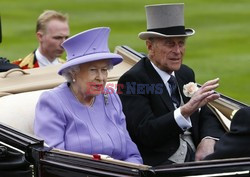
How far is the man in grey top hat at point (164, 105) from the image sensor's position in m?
6.13

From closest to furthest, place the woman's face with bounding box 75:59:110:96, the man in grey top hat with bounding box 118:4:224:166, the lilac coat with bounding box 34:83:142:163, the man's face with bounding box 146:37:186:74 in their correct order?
the lilac coat with bounding box 34:83:142:163 → the woman's face with bounding box 75:59:110:96 → the man in grey top hat with bounding box 118:4:224:166 → the man's face with bounding box 146:37:186:74

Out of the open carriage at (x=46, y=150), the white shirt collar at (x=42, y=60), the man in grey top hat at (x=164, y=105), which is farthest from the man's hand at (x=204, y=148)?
the white shirt collar at (x=42, y=60)

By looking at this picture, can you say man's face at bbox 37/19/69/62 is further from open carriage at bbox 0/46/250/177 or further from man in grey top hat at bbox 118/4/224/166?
man in grey top hat at bbox 118/4/224/166

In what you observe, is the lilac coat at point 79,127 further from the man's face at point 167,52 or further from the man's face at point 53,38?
the man's face at point 53,38

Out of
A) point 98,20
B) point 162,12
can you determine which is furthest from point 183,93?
point 98,20

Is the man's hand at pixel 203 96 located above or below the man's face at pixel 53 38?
below

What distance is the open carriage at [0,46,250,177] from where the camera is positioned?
492 cm

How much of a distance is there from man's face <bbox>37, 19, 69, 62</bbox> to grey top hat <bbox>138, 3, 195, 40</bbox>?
1.96 metres

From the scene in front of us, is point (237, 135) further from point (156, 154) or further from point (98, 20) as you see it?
point (98, 20)

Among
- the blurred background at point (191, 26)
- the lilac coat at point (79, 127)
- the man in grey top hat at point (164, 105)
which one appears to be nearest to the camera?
the lilac coat at point (79, 127)

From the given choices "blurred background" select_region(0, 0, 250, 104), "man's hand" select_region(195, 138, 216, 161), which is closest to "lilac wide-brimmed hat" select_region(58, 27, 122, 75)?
"man's hand" select_region(195, 138, 216, 161)

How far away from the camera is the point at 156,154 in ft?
20.5

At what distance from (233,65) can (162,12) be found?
20.4 ft

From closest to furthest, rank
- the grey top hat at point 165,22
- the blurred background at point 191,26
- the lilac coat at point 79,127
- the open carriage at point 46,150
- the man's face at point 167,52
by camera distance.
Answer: the open carriage at point 46,150 → the lilac coat at point 79,127 → the man's face at point 167,52 → the grey top hat at point 165,22 → the blurred background at point 191,26
